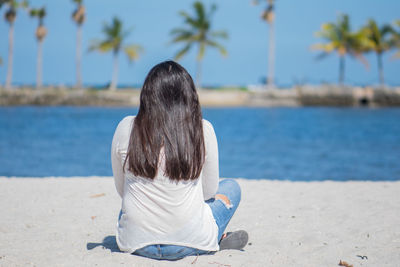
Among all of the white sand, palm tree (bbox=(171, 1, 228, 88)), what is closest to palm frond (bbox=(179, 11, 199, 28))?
palm tree (bbox=(171, 1, 228, 88))

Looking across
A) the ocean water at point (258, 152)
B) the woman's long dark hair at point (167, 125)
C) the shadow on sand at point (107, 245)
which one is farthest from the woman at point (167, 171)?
the ocean water at point (258, 152)

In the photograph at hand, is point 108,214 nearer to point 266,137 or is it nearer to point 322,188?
point 322,188

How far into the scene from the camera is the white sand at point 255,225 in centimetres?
329

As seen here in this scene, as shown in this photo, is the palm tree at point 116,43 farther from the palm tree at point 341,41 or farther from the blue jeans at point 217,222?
the blue jeans at point 217,222

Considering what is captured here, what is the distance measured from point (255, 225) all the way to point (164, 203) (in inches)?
70.0

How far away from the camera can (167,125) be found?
2.72m

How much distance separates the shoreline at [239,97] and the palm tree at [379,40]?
2.82 metres

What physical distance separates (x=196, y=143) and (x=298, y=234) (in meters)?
1.77

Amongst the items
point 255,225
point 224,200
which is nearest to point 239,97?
point 255,225

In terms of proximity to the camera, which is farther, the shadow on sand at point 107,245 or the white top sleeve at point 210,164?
the shadow on sand at point 107,245

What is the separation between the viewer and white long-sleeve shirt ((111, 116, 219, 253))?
2.82 metres

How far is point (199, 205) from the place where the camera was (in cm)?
292

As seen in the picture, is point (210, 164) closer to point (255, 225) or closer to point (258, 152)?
point (255, 225)

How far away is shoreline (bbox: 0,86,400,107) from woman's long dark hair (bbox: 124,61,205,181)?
4008cm
